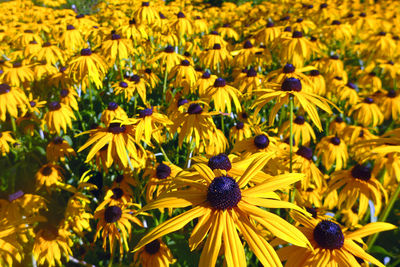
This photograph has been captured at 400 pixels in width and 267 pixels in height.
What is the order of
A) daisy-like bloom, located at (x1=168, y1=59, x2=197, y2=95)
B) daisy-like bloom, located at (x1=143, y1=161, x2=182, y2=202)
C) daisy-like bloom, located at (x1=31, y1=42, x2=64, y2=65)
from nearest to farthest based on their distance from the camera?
daisy-like bloom, located at (x1=143, y1=161, x2=182, y2=202)
daisy-like bloom, located at (x1=168, y1=59, x2=197, y2=95)
daisy-like bloom, located at (x1=31, y1=42, x2=64, y2=65)

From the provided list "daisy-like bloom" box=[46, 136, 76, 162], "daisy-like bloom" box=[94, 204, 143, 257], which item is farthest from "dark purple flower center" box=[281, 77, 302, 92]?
"daisy-like bloom" box=[46, 136, 76, 162]

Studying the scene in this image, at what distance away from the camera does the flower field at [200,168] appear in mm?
1228

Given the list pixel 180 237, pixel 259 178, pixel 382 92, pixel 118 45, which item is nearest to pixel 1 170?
pixel 118 45

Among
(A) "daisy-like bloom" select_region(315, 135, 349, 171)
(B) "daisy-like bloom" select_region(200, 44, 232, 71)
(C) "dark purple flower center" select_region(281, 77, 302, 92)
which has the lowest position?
(A) "daisy-like bloom" select_region(315, 135, 349, 171)

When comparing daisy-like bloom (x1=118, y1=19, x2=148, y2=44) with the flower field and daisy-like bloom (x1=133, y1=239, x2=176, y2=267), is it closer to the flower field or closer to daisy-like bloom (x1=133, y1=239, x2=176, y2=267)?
the flower field

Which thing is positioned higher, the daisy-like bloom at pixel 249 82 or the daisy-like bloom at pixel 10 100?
the daisy-like bloom at pixel 249 82

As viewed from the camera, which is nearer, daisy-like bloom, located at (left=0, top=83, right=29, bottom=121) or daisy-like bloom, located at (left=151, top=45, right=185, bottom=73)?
daisy-like bloom, located at (left=0, top=83, right=29, bottom=121)

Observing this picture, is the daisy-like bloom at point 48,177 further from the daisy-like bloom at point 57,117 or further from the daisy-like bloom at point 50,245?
the daisy-like bloom at point 50,245

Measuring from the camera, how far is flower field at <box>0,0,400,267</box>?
123 centimetres

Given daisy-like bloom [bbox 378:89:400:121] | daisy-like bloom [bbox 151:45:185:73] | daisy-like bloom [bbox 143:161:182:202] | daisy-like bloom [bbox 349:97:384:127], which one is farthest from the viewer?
daisy-like bloom [bbox 151:45:185:73]

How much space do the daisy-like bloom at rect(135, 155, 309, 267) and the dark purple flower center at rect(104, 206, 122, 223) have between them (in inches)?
43.2

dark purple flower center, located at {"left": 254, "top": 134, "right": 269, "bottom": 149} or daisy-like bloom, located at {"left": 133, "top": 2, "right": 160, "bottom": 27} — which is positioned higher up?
daisy-like bloom, located at {"left": 133, "top": 2, "right": 160, "bottom": 27}

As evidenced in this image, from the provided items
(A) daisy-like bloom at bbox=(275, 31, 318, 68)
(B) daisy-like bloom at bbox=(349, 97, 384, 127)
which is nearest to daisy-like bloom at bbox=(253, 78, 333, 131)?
(A) daisy-like bloom at bbox=(275, 31, 318, 68)

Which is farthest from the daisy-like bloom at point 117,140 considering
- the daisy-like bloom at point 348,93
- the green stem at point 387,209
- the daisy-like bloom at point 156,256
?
the daisy-like bloom at point 348,93
